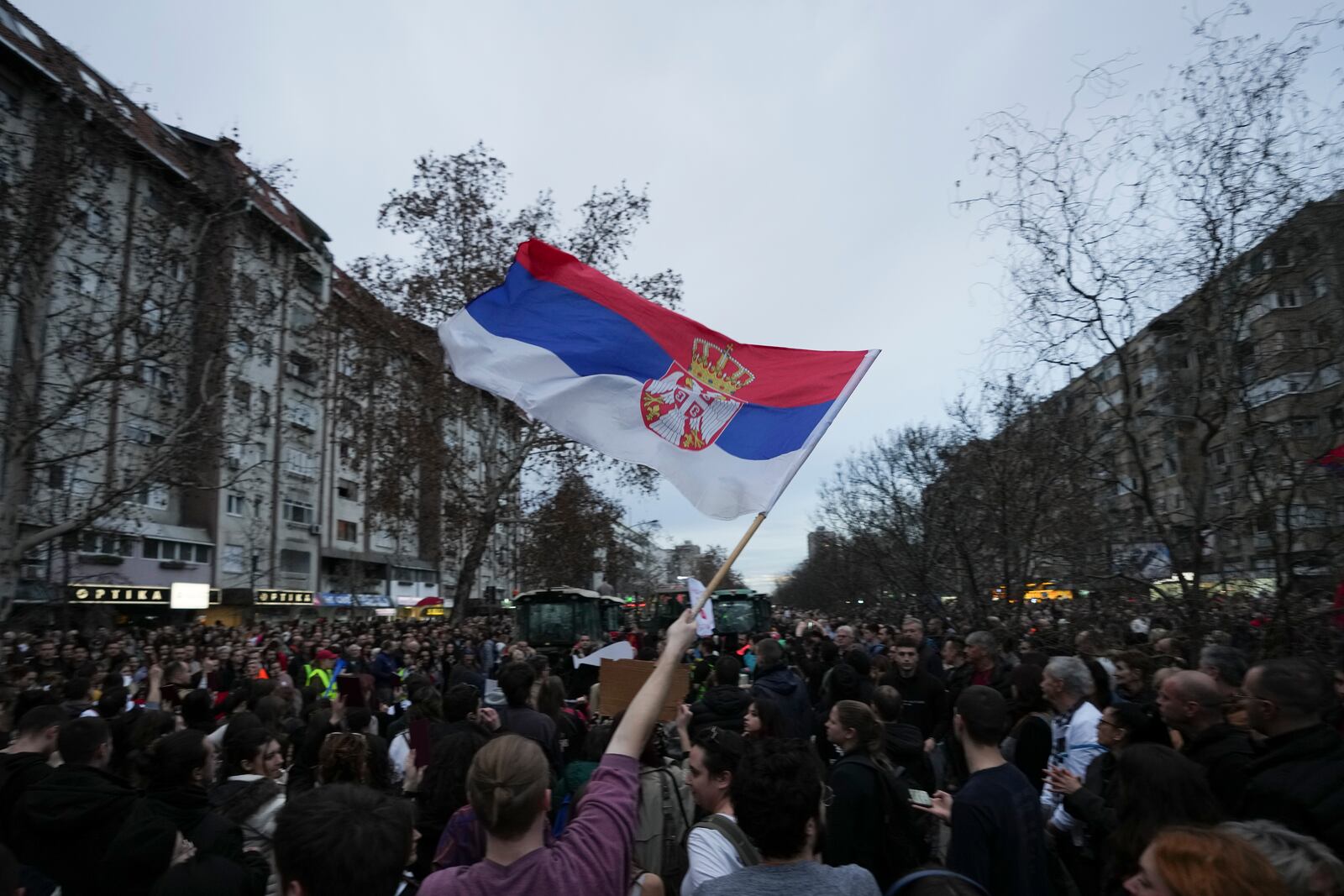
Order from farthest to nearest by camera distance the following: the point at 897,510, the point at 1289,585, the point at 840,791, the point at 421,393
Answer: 1. the point at 421,393
2. the point at 897,510
3. the point at 1289,585
4. the point at 840,791

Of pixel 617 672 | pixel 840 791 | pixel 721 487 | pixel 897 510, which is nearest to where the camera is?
pixel 840 791

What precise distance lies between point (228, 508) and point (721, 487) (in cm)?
4401

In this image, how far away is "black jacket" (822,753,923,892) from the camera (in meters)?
3.79

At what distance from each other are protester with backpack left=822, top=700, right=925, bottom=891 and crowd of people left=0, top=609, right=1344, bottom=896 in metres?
0.01

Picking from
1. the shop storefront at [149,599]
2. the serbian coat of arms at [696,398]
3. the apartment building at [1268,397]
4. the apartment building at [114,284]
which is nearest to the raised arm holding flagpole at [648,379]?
the serbian coat of arms at [696,398]

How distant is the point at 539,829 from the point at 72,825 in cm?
267

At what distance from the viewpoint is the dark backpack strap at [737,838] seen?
10.2ft

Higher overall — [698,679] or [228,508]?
[228,508]

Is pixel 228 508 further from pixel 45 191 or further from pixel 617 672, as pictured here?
pixel 617 672

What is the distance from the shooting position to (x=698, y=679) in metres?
11.4

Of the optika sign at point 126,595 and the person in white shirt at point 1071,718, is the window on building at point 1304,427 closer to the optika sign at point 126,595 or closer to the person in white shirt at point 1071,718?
the person in white shirt at point 1071,718

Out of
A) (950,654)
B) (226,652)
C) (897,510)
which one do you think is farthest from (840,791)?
(897,510)

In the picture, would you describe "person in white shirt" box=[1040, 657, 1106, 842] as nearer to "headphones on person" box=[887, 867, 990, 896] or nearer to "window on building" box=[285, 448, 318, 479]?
"headphones on person" box=[887, 867, 990, 896]

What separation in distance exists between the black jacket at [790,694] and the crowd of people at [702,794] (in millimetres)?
41
